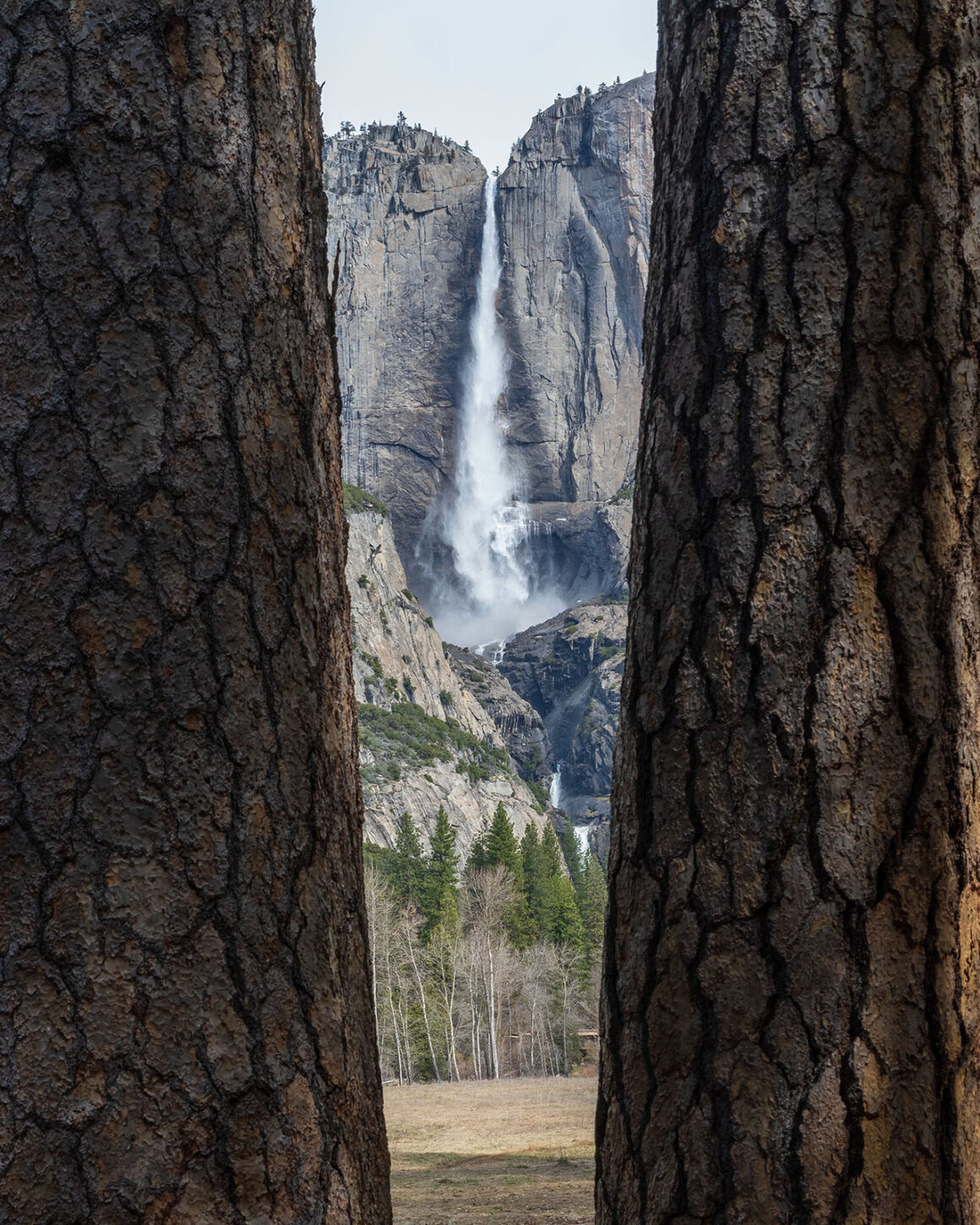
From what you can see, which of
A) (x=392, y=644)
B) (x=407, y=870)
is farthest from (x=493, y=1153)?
(x=392, y=644)

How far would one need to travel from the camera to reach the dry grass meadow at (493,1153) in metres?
8.54

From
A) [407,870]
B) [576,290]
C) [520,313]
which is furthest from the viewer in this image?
[576,290]

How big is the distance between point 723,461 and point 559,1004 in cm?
4246

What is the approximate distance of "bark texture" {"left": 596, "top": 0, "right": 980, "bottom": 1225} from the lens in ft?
4.13

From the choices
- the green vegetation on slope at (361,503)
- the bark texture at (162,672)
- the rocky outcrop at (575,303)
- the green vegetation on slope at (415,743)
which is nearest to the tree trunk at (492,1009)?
the green vegetation on slope at (415,743)

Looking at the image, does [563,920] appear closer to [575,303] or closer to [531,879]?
[531,879]

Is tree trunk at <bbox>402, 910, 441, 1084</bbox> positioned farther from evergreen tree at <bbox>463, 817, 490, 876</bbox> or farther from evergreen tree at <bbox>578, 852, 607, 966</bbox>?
evergreen tree at <bbox>463, 817, 490, 876</bbox>

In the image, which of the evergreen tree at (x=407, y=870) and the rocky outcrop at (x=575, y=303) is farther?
the rocky outcrop at (x=575, y=303)

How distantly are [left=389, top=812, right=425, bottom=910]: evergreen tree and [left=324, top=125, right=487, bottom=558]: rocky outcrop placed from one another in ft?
177

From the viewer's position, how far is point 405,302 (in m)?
104

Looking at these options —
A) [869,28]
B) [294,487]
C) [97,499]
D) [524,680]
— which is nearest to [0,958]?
[97,499]

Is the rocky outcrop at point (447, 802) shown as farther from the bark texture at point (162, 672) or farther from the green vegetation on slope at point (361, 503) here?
the bark texture at point (162, 672)

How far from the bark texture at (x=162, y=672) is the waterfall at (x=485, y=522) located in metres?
100.0

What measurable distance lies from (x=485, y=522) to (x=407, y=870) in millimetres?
59468
